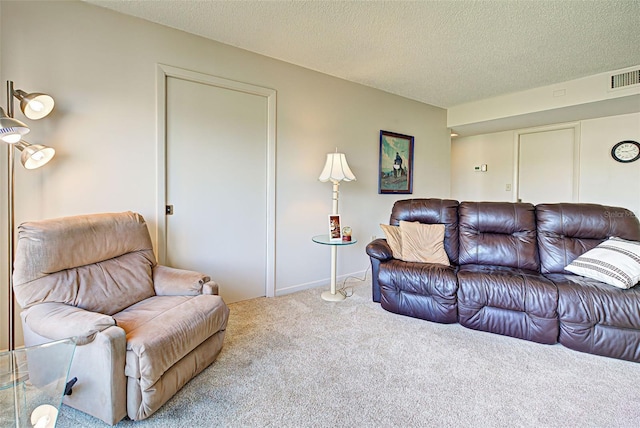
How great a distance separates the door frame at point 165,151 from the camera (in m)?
2.53

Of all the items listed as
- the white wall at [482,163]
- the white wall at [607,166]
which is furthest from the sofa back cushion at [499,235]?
the white wall at [482,163]

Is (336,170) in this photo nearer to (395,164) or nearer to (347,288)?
(347,288)

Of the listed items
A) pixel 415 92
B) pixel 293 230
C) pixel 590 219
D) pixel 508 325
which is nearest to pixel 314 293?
pixel 293 230

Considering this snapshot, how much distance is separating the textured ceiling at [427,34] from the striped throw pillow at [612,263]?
71.9 inches

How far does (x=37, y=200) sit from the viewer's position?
209cm

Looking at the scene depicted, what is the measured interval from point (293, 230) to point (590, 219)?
280 cm

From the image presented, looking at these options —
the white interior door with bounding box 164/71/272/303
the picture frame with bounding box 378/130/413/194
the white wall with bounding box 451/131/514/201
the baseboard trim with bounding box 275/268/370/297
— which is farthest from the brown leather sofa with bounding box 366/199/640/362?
the white wall with bounding box 451/131/514/201

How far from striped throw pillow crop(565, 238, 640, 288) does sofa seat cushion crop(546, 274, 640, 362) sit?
0.22 ft

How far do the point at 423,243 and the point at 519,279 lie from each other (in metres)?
0.90

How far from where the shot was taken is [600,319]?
6.80 ft

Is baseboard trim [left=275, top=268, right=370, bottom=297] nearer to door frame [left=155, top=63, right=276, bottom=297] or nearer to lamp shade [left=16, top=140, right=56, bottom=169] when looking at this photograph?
door frame [left=155, top=63, right=276, bottom=297]

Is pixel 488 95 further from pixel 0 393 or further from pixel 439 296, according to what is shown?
pixel 0 393

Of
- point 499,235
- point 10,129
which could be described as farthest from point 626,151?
point 10,129

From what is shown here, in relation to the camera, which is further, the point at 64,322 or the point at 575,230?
the point at 575,230
